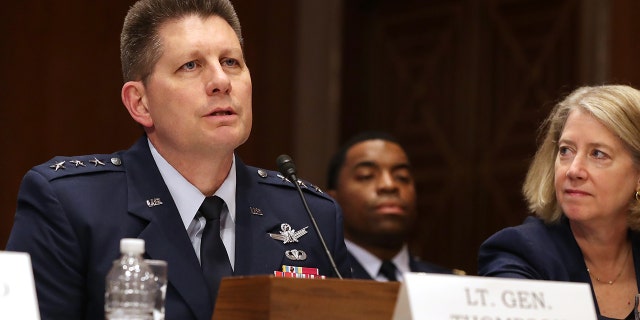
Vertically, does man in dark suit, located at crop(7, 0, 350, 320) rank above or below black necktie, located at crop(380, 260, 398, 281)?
above

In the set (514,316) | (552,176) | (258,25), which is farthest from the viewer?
(258,25)

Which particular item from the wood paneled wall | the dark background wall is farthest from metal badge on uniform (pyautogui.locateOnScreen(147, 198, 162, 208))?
the wood paneled wall

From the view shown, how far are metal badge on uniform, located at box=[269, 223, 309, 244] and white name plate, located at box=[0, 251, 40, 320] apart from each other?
3.15 ft

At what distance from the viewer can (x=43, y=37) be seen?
564 centimetres

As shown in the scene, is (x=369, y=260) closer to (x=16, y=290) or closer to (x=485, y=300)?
(x=485, y=300)

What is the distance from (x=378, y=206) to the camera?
17.5 feet

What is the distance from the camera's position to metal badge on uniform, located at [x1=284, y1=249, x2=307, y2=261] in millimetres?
2818

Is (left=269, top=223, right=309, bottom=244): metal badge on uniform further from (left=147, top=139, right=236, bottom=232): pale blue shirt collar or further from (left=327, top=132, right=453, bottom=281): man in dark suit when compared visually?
(left=327, top=132, right=453, bottom=281): man in dark suit

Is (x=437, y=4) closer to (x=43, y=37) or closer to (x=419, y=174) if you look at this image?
(x=419, y=174)

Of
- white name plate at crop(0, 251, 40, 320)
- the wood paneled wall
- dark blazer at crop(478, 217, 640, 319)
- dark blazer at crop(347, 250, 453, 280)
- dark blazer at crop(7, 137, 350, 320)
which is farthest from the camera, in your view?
the wood paneled wall

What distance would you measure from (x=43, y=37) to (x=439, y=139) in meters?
2.35

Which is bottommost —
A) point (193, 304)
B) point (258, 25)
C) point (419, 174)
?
point (419, 174)

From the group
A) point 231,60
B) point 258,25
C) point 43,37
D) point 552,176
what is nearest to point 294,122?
point 258,25

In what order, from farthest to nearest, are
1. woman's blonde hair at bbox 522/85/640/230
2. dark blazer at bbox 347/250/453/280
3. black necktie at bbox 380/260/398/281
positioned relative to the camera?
black necktie at bbox 380/260/398/281 → dark blazer at bbox 347/250/453/280 → woman's blonde hair at bbox 522/85/640/230
